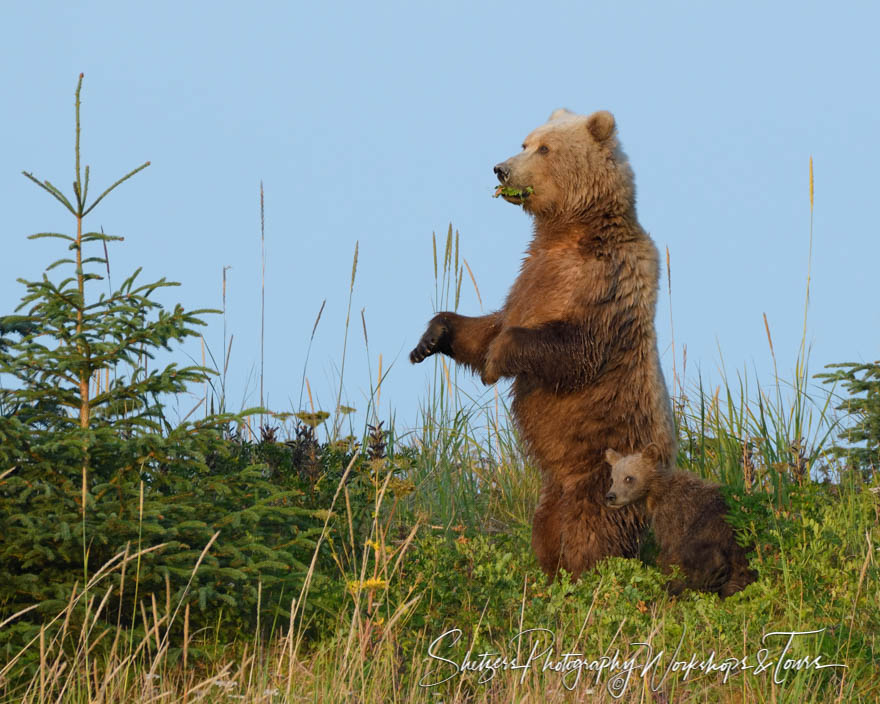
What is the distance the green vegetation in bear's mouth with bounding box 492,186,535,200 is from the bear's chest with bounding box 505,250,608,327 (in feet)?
1.27

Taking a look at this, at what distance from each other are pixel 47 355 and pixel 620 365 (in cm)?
308

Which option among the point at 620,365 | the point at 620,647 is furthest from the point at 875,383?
the point at 620,647

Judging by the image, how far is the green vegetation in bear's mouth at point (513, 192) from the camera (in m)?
6.29

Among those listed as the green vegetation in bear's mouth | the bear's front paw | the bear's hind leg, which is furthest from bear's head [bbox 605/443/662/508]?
the green vegetation in bear's mouth

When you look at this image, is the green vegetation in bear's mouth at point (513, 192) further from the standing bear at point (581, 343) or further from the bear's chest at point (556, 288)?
the bear's chest at point (556, 288)

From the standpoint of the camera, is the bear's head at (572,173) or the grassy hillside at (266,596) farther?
the bear's head at (572,173)

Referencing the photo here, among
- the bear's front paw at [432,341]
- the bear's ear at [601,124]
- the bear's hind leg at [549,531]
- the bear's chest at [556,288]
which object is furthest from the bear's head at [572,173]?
the bear's hind leg at [549,531]

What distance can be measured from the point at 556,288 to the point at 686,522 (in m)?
1.52

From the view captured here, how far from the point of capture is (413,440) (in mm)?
8414

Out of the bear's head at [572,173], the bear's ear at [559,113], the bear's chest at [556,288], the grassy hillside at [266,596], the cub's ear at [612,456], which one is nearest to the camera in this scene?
Answer: the grassy hillside at [266,596]

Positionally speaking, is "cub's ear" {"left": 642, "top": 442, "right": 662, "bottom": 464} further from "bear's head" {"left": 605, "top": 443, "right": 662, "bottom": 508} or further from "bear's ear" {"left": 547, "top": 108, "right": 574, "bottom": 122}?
"bear's ear" {"left": 547, "top": 108, "right": 574, "bottom": 122}

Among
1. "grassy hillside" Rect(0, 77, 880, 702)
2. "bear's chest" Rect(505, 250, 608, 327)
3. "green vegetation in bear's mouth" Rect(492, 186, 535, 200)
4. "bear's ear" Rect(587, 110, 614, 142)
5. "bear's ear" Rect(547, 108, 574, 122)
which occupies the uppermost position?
"bear's ear" Rect(547, 108, 574, 122)

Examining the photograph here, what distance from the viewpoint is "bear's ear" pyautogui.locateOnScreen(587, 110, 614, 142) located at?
631 centimetres

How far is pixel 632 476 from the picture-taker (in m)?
5.55
